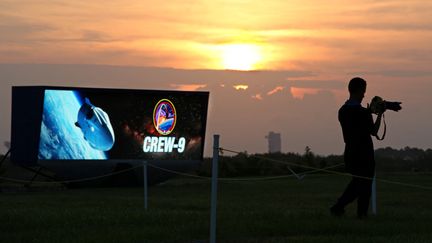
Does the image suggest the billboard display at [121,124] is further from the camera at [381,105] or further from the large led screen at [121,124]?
the camera at [381,105]

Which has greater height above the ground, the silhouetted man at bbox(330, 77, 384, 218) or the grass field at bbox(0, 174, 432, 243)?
the silhouetted man at bbox(330, 77, 384, 218)

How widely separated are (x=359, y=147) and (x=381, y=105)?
2.52 feet

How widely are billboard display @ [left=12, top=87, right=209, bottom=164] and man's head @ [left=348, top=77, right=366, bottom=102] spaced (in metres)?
20.4

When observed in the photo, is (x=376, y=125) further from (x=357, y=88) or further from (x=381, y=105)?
(x=357, y=88)

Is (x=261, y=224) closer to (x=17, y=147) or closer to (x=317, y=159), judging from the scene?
(x=17, y=147)

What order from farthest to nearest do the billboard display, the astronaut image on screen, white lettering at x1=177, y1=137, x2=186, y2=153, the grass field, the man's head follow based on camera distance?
1. white lettering at x1=177, y1=137, x2=186, y2=153
2. the astronaut image on screen
3. the billboard display
4. the man's head
5. the grass field

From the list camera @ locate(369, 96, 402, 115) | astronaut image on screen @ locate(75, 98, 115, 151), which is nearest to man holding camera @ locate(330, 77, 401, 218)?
camera @ locate(369, 96, 402, 115)

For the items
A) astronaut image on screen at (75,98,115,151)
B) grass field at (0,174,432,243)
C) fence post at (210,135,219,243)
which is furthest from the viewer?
astronaut image on screen at (75,98,115,151)

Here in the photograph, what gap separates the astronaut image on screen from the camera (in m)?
36.6

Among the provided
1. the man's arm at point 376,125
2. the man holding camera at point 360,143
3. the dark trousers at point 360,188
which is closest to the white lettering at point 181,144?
the man holding camera at point 360,143

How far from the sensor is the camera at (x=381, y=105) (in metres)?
16.5

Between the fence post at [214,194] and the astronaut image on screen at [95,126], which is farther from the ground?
the astronaut image on screen at [95,126]

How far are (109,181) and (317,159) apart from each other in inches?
974

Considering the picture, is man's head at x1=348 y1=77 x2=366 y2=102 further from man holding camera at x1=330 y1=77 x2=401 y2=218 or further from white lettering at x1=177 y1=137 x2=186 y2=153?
white lettering at x1=177 y1=137 x2=186 y2=153
